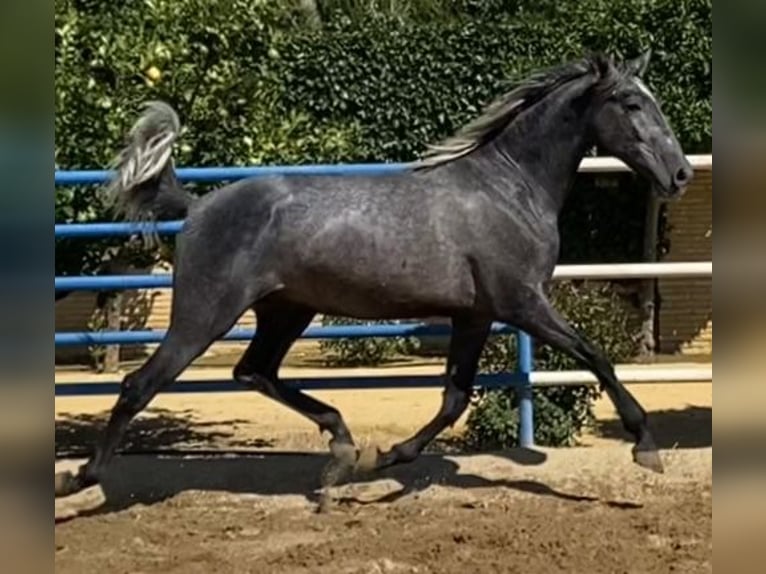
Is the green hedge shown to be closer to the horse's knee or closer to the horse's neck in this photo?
the horse's neck

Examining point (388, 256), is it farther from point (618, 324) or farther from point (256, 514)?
point (618, 324)

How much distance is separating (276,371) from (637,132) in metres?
2.06

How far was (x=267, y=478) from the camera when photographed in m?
6.29

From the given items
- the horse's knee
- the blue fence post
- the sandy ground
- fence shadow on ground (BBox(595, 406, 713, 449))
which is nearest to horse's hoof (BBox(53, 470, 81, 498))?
the sandy ground

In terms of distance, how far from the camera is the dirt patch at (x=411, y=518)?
4.82 m

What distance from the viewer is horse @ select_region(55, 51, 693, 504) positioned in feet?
17.9

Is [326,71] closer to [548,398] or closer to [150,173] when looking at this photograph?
[548,398]

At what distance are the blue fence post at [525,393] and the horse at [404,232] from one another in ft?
3.09

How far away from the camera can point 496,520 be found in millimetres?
5371

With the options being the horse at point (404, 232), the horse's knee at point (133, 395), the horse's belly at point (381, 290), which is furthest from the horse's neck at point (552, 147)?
the horse's knee at point (133, 395)

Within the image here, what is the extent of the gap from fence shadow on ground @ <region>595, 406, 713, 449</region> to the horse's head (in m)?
2.05

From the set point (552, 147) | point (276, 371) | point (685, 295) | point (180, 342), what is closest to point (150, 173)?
point (180, 342)

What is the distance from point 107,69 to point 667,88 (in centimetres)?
638

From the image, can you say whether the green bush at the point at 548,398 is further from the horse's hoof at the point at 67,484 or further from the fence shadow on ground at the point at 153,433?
the horse's hoof at the point at 67,484
